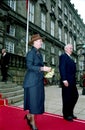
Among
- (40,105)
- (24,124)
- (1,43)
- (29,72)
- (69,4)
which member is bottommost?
(24,124)

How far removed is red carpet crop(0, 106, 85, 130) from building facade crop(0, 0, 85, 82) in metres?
9.27

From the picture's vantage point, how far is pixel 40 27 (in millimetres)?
23219

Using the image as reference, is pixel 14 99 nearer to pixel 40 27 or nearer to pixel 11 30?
pixel 11 30

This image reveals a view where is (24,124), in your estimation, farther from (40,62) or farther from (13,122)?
(40,62)

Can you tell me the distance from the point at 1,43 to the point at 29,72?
37.7 ft

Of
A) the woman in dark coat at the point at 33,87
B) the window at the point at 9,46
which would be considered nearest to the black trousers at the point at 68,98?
the woman in dark coat at the point at 33,87

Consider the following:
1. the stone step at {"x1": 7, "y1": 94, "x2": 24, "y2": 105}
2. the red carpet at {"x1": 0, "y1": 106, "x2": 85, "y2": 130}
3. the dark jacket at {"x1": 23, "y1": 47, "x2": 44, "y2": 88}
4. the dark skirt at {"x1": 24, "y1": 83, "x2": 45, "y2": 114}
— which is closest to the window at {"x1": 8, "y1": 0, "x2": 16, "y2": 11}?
the stone step at {"x1": 7, "y1": 94, "x2": 24, "y2": 105}

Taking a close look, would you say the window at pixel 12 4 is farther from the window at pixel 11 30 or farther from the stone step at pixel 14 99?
the stone step at pixel 14 99

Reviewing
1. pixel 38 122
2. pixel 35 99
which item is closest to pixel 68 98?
pixel 38 122

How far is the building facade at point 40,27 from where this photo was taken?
1688cm

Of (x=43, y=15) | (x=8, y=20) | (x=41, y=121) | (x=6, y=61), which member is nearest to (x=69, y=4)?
(x=43, y=15)

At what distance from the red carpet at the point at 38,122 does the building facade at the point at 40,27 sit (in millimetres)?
9273

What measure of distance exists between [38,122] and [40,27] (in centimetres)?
1853

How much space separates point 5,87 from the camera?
11.0 meters
